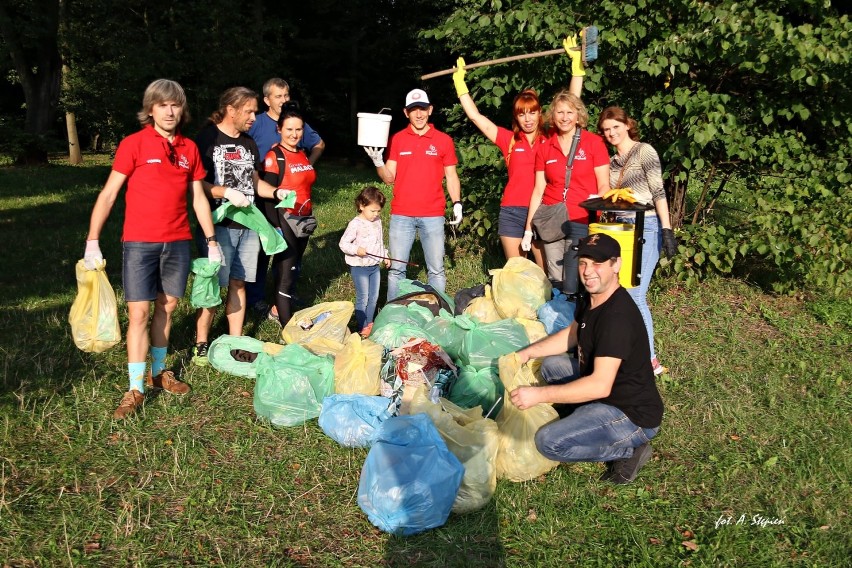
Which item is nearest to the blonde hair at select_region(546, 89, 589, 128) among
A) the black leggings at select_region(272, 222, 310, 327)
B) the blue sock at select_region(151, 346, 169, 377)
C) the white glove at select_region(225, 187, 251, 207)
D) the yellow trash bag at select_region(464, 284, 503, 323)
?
the yellow trash bag at select_region(464, 284, 503, 323)

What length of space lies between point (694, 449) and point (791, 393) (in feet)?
3.73

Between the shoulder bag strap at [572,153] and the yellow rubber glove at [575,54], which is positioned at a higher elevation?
the yellow rubber glove at [575,54]

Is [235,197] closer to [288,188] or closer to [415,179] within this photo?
[288,188]

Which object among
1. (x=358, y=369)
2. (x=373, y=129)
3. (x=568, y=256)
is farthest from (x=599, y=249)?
(x=373, y=129)

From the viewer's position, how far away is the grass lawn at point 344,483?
9.72 feet

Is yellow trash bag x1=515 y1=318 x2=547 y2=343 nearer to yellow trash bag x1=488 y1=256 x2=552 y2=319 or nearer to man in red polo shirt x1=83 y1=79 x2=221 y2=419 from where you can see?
yellow trash bag x1=488 y1=256 x2=552 y2=319

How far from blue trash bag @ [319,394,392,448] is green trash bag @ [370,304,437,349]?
62 cm

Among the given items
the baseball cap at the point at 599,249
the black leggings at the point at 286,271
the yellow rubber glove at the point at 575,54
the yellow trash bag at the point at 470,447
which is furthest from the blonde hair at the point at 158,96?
the yellow rubber glove at the point at 575,54

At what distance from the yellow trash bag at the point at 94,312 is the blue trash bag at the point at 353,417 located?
1.30 metres

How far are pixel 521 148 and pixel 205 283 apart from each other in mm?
2648

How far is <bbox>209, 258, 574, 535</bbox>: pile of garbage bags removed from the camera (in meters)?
3.08

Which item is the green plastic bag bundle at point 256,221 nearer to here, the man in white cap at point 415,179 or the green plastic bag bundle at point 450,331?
the man in white cap at point 415,179

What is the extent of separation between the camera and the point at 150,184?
12.9 ft

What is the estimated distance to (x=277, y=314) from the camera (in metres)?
5.80
